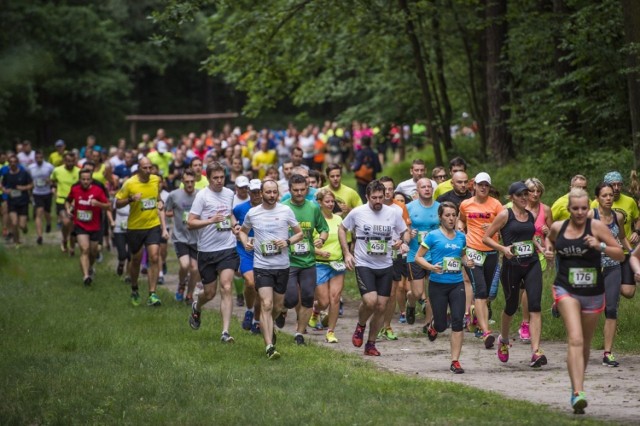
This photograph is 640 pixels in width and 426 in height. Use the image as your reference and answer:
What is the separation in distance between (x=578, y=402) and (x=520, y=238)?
12.1 ft

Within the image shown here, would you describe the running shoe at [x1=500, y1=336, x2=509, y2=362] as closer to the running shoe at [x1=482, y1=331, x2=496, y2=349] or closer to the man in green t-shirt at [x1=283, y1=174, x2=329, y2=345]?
the running shoe at [x1=482, y1=331, x2=496, y2=349]

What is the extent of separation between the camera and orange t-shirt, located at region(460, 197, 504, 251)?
13367 millimetres

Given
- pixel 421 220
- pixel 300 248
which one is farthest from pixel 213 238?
pixel 421 220

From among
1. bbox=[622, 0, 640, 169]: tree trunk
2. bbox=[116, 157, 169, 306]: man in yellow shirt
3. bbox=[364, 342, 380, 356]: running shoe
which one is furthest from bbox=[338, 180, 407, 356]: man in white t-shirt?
bbox=[622, 0, 640, 169]: tree trunk

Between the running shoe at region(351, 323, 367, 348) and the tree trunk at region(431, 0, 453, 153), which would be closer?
the running shoe at region(351, 323, 367, 348)

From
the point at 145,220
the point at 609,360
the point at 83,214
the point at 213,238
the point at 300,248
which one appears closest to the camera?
the point at 609,360

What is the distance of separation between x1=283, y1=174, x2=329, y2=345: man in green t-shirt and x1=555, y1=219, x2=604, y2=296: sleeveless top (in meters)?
4.11

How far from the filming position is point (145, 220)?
56.5ft

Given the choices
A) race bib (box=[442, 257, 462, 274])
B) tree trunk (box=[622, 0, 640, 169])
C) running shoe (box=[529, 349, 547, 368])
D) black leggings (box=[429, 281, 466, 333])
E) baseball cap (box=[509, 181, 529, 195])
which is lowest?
running shoe (box=[529, 349, 547, 368])

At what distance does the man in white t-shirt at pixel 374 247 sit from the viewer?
40.8 ft

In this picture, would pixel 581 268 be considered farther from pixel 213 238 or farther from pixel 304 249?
pixel 213 238

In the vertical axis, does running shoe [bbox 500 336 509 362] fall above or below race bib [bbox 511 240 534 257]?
below

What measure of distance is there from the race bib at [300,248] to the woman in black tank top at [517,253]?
6.79 feet

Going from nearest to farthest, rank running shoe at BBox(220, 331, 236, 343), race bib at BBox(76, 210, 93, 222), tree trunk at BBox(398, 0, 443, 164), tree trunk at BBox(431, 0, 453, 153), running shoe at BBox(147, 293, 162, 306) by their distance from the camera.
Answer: running shoe at BBox(220, 331, 236, 343) < running shoe at BBox(147, 293, 162, 306) < race bib at BBox(76, 210, 93, 222) < tree trunk at BBox(398, 0, 443, 164) < tree trunk at BBox(431, 0, 453, 153)
